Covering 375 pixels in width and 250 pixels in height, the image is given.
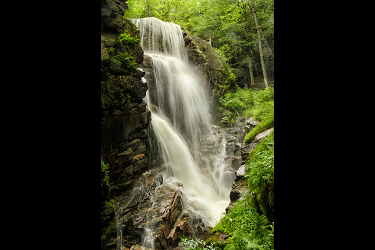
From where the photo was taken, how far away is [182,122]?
43.7 ft

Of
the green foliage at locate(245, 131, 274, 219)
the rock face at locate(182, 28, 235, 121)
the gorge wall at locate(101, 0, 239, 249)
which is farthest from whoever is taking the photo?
the rock face at locate(182, 28, 235, 121)

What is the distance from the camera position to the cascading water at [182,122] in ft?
32.1

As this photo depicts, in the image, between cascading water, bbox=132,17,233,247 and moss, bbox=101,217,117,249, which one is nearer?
moss, bbox=101,217,117,249

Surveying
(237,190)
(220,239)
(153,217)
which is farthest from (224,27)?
(220,239)

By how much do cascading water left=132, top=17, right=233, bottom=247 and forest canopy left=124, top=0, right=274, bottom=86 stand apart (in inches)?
217

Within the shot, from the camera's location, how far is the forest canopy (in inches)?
738

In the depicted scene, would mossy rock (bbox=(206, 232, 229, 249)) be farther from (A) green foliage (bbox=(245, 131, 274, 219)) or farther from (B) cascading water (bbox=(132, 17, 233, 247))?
(B) cascading water (bbox=(132, 17, 233, 247))

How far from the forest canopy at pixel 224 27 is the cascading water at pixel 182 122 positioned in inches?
217

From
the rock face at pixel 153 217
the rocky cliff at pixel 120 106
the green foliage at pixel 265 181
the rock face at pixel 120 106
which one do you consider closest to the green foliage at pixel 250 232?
the green foliage at pixel 265 181

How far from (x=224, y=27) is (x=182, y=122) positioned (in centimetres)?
1114

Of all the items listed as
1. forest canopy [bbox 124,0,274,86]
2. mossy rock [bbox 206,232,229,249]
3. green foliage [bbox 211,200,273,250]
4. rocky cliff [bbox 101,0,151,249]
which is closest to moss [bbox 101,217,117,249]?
rocky cliff [bbox 101,0,151,249]

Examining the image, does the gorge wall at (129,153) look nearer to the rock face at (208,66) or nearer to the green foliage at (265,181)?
the green foliage at (265,181)
